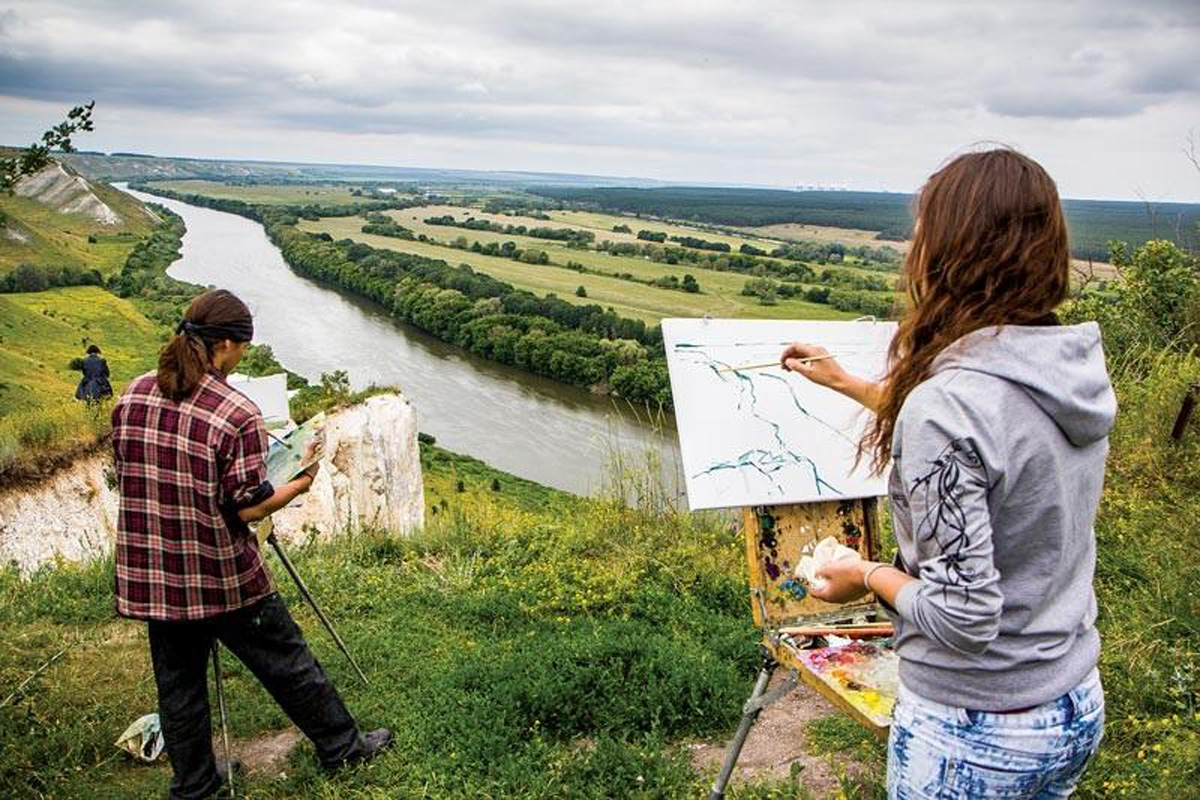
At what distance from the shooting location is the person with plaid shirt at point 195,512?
3021 millimetres

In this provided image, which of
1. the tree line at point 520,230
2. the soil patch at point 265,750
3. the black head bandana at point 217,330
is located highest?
the tree line at point 520,230

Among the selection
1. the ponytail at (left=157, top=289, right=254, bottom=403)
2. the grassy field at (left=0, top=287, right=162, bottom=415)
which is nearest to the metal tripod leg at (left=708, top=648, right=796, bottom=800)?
the ponytail at (left=157, top=289, right=254, bottom=403)

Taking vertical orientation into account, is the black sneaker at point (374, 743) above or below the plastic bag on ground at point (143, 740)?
above

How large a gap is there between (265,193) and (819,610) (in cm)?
15781

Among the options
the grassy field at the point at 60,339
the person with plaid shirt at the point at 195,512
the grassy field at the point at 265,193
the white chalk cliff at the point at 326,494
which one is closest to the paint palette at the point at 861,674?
the person with plaid shirt at the point at 195,512

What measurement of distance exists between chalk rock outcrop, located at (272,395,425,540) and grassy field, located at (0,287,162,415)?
32.1 ft

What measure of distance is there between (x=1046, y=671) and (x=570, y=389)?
4343 centimetres

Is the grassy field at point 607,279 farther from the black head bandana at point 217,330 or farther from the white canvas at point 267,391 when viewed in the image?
the black head bandana at point 217,330

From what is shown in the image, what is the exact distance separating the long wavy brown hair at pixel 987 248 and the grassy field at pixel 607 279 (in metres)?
26.3

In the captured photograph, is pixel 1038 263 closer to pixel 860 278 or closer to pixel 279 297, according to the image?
pixel 860 278

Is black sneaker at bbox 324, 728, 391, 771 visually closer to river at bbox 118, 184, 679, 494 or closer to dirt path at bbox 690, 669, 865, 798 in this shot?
dirt path at bbox 690, 669, 865, 798

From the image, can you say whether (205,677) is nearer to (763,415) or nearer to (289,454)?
(289,454)

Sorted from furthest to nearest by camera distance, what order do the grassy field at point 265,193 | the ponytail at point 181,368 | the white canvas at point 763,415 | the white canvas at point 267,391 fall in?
the grassy field at point 265,193, the white canvas at point 267,391, the white canvas at point 763,415, the ponytail at point 181,368

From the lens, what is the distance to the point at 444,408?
1626 inches
